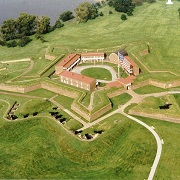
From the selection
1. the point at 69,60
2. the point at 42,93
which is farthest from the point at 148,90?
the point at 42,93

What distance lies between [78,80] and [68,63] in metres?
11.6

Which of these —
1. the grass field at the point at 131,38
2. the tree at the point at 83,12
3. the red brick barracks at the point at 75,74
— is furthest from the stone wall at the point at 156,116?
the tree at the point at 83,12

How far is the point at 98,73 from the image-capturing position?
7825 cm

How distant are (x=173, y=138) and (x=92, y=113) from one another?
15873 millimetres

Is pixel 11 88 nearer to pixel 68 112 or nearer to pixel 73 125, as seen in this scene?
pixel 68 112

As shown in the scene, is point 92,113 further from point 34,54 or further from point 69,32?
point 69,32

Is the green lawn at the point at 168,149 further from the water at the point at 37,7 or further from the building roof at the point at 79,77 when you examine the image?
the water at the point at 37,7

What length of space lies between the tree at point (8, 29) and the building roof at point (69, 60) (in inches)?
1618

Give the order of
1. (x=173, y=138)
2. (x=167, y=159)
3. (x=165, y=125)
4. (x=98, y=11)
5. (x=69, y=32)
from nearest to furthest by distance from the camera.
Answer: (x=167, y=159) → (x=173, y=138) → (x=165, y=125) → (x=69, y=32) → (x=98, y=11)

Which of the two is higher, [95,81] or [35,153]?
[95,81]

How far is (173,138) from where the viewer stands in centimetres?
5269

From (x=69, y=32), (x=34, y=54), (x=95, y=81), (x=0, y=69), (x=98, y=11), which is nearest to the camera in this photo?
(x=95, y=81)

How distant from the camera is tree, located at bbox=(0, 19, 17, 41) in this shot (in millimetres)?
114250

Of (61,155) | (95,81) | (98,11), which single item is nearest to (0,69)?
(95,81)
